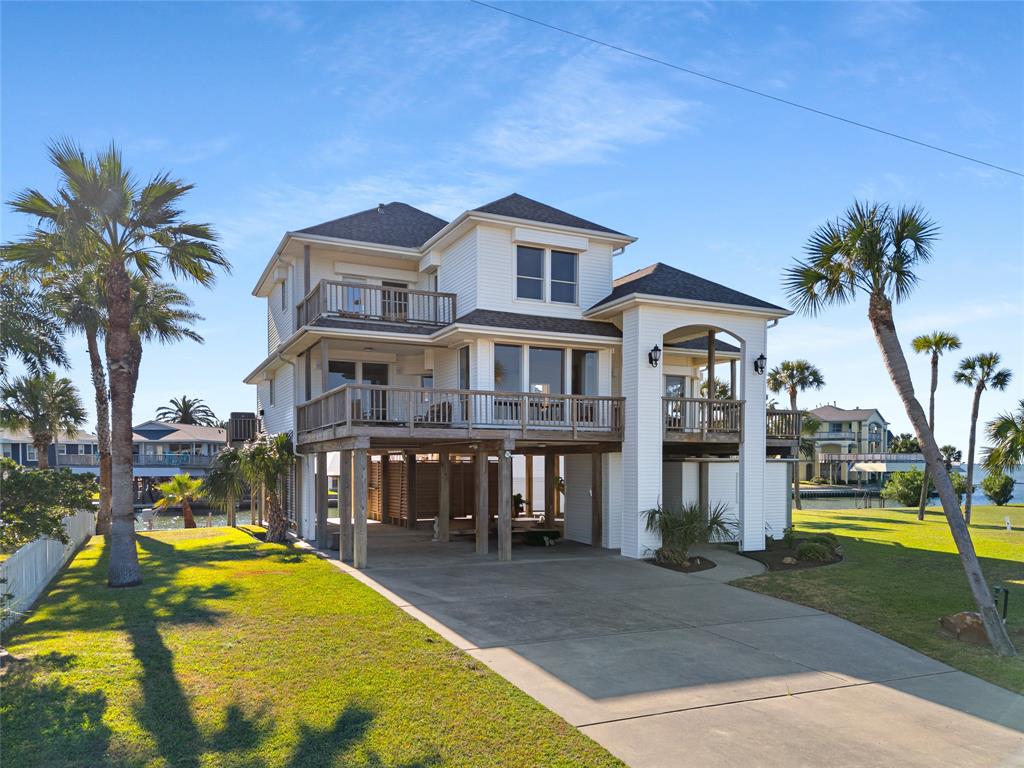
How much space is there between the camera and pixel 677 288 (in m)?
19.9

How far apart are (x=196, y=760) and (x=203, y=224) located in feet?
41.8

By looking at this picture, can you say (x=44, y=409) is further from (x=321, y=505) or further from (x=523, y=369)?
(x=523, y=369)

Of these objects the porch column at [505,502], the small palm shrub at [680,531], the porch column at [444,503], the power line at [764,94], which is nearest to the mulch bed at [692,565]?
the small palm shrub at [680,531]

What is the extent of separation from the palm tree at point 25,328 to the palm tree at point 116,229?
2.30 meters

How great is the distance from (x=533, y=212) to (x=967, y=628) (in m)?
14.5

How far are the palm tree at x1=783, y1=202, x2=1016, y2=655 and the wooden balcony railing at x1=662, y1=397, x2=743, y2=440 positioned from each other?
717 cm

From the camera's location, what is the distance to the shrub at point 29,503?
11938 mm

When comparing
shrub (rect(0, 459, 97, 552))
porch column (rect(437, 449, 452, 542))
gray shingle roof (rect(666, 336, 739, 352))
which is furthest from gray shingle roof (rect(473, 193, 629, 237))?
shrub (rect(0, 459, 97, 552))

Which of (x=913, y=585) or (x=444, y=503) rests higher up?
(x=444, y=503)

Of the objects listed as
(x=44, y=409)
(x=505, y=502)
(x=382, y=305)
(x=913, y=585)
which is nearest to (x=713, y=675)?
(x=913, y=585)

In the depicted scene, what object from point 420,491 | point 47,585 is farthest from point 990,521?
point 47,585

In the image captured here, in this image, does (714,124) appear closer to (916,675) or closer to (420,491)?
(916,675)

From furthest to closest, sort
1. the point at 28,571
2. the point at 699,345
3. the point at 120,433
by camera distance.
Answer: the point at 699,345 < the point at 120,433 < the point at 28,571

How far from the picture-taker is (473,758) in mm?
6387
